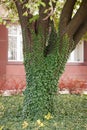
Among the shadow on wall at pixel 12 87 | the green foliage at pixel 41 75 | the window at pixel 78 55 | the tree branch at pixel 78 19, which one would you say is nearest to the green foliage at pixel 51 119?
the green foliage at pixel 41 75

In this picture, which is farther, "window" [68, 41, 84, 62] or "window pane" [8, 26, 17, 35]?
"window" [68, 41, 84, 62]

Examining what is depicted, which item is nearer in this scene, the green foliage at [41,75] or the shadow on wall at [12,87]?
the green foliage at [41,75]

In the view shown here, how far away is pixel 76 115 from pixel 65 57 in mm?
1516

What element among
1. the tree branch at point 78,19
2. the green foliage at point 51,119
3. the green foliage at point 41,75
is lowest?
the green foliage at point 51,119

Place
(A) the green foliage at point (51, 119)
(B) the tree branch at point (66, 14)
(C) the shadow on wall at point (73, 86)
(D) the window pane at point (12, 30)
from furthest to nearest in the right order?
(D) the window pane at point (12, 30), (C) the shadow on wall at point (73, 86), (B) the tree branch at point (66, 14), (A) the green foliage at point (51, 119)

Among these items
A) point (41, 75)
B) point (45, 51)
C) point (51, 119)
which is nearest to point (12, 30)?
point (45, 51)

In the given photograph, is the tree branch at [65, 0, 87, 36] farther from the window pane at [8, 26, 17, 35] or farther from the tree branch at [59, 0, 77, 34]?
the window pane at [8, 26, 17, 35]

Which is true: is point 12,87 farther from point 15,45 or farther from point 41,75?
point 41,75

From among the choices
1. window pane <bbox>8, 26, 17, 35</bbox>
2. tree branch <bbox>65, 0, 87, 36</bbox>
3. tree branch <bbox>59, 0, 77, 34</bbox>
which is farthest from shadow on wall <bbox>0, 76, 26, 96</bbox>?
tree branch <bbox>65, 0, 87, 36</bbox>

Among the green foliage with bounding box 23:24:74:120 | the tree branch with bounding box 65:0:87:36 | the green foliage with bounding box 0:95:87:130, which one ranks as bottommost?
the green foliage with bounding box 0:95:87:130

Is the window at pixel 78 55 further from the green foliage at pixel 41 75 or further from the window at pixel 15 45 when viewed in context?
the green foliage at pixel 41 75

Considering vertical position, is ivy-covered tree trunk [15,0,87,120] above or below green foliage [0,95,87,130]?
above

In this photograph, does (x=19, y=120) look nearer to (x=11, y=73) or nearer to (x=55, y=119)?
(x=55, y=119)

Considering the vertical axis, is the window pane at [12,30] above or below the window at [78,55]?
above
